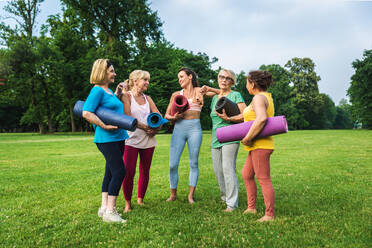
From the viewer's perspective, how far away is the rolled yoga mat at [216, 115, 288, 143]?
381 cm

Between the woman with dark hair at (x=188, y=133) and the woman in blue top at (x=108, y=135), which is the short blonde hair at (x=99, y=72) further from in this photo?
the woman with dark hair at (x=188, y=133)

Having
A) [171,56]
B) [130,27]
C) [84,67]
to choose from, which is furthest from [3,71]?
[171,56]

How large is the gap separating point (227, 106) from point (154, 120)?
1.36m

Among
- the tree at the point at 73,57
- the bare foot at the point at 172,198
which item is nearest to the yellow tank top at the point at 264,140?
the bare foot at the point at 172,198

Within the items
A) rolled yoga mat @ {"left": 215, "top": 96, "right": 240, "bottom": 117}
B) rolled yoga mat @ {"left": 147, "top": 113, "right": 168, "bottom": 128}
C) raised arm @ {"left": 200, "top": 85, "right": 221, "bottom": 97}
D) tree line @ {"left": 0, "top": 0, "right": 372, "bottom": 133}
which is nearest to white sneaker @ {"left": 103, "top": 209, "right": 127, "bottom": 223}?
rolled yoga mat @ {"left": 147, "top": 113, "right": 168, "bottom": 128}

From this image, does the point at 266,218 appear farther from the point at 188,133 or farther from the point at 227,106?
the point at 188,133

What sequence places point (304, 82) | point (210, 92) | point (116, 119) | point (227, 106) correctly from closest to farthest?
point (116, 119) < point (227, 106) < point (210, 92) < point (304, 82)

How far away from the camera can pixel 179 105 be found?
482 cm

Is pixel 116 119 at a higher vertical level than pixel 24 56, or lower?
lower

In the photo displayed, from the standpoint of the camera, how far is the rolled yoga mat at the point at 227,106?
4.52 meters

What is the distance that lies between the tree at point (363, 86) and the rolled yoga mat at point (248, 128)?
51.6 m

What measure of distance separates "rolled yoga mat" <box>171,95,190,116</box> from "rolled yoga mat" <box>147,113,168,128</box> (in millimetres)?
301

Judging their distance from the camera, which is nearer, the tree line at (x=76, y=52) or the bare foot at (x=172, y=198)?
the bare foot at (x=172, y=198)

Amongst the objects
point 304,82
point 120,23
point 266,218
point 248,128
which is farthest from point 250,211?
point 304,82
